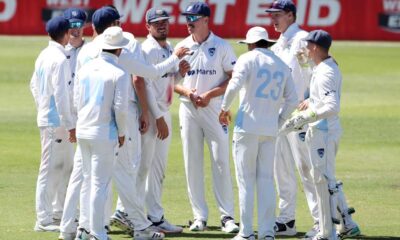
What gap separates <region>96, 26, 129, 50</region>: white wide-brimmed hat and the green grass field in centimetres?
223

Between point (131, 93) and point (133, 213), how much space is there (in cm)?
131

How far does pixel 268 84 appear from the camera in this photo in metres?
11.1

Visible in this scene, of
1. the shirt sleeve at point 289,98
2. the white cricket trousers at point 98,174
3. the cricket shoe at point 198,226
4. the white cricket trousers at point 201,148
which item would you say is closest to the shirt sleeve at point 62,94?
the white cricket trousers at point 98,174

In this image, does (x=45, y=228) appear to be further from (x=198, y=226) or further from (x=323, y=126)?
(x=323, y=126)

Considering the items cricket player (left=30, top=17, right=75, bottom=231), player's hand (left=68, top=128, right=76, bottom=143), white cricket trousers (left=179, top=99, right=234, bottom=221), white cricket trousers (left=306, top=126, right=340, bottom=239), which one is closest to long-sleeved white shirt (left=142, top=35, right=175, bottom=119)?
white cricket trousers (left=179, top=99, right=234, bottom=221)

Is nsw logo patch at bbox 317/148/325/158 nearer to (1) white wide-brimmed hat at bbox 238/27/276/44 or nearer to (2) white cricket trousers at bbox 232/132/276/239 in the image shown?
(2) white cricket trousers at bbox 232/132/276/239

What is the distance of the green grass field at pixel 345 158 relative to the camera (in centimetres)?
1270

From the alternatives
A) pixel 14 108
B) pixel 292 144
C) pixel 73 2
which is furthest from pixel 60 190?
pixel 73 2

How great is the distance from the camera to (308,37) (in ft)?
37.0

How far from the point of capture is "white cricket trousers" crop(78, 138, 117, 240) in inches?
420

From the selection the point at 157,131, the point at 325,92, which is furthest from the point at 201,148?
the point at 325,92

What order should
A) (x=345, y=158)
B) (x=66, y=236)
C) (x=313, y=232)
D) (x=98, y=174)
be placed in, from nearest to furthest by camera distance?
(x=98, y=174)
(x=66, y=236)
(x=313, y=232)
(x=345, y=158)

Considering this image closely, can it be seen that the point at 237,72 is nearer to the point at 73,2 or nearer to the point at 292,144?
the point at 292,144

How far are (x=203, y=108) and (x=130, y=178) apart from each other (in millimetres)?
1643
